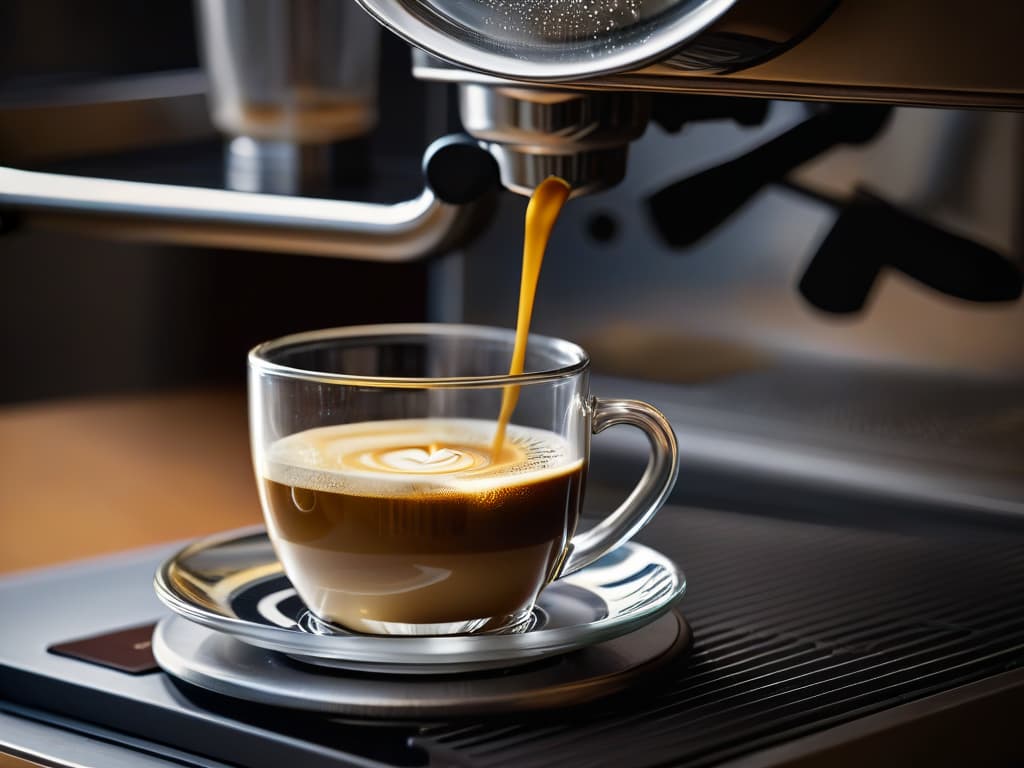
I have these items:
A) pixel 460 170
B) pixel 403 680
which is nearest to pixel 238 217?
pixel 460 170

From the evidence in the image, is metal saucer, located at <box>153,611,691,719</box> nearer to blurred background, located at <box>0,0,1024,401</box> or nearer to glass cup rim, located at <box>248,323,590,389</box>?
glass cup rim, located at <box>248,323,590,389</box>

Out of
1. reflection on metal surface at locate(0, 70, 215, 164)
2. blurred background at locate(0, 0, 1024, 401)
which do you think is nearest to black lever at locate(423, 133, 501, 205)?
blurred background at locate(0, 0, 1024, 401)

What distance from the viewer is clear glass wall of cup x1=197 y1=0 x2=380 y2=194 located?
67 cm

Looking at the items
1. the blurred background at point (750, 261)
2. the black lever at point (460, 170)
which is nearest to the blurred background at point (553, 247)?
the blurred background at point (750, 261)

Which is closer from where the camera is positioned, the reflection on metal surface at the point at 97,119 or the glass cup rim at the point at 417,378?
the glass cup rim at the point at 417,378

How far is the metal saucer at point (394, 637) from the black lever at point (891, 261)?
0.15 metres

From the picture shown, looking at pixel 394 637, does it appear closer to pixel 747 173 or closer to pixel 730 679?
pixel 730 679

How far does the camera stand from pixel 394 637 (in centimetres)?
43

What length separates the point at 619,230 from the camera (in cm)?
66

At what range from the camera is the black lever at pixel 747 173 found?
0.58m

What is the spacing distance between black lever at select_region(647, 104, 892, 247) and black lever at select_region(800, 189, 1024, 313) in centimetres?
2

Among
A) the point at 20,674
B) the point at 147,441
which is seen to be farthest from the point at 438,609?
the point at 147,441

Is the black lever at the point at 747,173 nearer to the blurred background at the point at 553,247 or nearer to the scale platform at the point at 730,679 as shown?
the blurred background at the point at 553,247

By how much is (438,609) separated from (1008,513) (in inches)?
9.0
